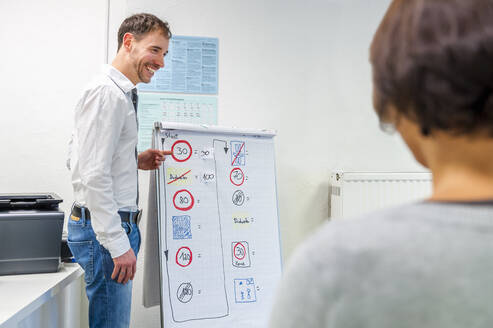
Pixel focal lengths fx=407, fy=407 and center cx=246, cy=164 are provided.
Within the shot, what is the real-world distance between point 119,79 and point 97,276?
0.69 m

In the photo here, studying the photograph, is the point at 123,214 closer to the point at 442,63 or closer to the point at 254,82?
the point at 254,82

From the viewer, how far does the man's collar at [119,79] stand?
144cm

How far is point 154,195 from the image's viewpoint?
1720mm

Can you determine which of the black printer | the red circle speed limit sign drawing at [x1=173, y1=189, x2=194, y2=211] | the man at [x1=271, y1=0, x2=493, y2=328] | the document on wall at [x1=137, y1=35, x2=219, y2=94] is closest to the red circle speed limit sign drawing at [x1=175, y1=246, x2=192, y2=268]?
the red circle speed limit sign drawing at [x1=173, y1=189, x2=194, y2=211]

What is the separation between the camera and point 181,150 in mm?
1733

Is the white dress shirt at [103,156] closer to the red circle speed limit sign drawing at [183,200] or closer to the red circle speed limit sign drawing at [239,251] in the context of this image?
the red circle speed limit sign drawing at [183,200]

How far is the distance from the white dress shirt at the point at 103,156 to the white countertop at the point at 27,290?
210 mm

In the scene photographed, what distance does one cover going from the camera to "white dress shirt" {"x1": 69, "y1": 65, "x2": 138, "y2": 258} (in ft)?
4.30

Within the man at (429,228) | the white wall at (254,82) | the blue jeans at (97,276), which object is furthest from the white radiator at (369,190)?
the man at (429,228)

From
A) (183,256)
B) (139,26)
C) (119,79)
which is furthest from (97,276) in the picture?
(139,26)

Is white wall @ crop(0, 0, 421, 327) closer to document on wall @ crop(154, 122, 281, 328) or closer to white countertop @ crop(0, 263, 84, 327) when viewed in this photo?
document on wall @ crop(154, 122, 281, 328)

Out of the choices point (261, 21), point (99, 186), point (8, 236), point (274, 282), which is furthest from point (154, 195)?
point (261, 21)

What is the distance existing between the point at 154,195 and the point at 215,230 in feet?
0.98

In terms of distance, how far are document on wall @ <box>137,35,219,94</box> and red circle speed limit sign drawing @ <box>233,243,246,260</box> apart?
820 mm
